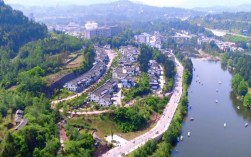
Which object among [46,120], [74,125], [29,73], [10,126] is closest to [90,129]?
[74,125]

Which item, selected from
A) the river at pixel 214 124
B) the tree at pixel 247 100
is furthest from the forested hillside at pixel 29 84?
the tree at pixel 247 100

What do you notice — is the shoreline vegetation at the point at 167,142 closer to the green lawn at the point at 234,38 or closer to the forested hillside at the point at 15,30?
the forested hillside at the point at 15,30

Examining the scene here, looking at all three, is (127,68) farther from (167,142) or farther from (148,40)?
(148,40)

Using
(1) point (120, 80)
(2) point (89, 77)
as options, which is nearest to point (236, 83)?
(1) point (120, 80)

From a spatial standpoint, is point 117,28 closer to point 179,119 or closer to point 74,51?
point 74,51

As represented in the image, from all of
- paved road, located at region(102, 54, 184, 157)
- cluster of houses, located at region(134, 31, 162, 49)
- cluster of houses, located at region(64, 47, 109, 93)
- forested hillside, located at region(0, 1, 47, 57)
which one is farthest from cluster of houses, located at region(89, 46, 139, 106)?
cluster of houses, located at region(134, 31, 162, 49)

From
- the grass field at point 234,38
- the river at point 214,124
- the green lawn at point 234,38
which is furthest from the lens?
the green lawn at point 234,38
